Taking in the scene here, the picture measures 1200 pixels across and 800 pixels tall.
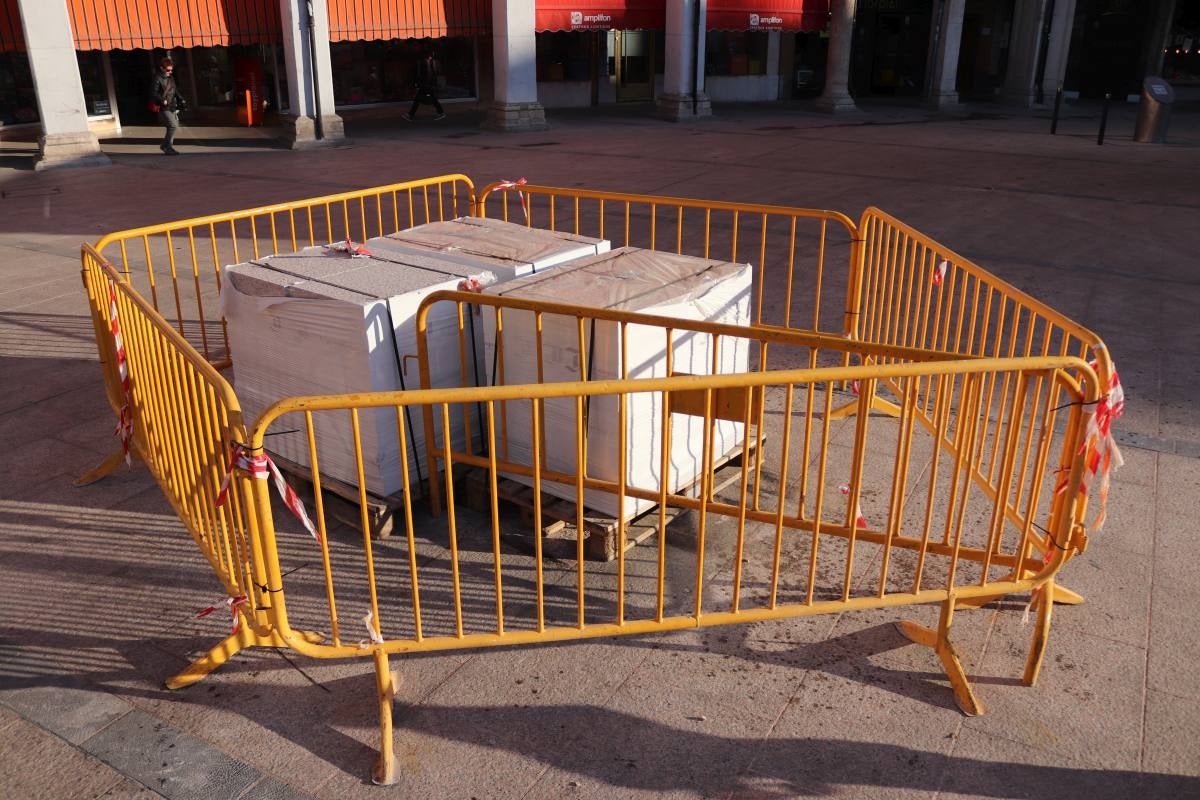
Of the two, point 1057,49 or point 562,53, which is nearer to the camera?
point 562,53

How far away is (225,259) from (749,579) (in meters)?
8.43

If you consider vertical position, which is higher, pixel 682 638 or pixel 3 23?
pixel 3 23

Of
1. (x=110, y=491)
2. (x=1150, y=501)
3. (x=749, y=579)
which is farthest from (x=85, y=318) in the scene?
(x=1150, y=501)

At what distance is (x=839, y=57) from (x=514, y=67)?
33.2ft

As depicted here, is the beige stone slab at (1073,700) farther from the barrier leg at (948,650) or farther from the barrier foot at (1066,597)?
the barrier foot at (1066,597)

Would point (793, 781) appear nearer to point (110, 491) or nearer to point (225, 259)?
point (110, 491)

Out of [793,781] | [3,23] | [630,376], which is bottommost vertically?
[793,781]

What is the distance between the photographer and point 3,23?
18.2 metres

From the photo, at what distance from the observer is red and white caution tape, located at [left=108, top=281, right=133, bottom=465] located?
541 cm

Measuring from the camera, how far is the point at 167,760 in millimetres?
3867

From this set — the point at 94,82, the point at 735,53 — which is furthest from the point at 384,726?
the point at 735,53

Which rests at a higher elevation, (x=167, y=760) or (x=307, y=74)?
(x=307, y=74)

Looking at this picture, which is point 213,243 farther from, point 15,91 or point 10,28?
point 15,91

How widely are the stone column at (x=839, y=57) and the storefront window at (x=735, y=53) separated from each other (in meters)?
3.39
